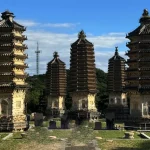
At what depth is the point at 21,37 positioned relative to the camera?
158 feet

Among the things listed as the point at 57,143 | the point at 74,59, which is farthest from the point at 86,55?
the point at 57,143

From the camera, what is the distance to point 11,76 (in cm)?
4625

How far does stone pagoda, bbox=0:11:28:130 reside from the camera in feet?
151

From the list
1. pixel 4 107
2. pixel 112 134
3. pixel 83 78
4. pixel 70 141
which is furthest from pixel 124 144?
pixel 83 78

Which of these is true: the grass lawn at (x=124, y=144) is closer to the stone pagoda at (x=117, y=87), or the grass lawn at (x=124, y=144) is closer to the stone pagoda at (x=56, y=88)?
the stone pagoda at (x=117, y=87)

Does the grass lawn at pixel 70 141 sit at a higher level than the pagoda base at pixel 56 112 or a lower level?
lower

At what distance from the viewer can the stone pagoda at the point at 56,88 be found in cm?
8038

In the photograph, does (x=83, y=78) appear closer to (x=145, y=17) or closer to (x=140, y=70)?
(x=140, y=70)

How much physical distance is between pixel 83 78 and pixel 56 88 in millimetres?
14019

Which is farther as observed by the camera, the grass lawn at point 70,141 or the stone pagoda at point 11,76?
the stone pagoda at point 11,76

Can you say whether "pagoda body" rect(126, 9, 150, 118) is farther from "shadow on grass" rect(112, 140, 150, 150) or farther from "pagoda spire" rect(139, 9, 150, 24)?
"shadow on grass" rect(112, 140, 150, 150)

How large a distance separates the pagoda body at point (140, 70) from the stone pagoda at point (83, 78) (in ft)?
60.4

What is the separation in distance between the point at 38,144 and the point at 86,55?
1441 inches

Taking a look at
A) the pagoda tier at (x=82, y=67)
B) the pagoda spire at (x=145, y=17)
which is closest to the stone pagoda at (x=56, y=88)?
the pagoda tier at (x=82, y=67)
